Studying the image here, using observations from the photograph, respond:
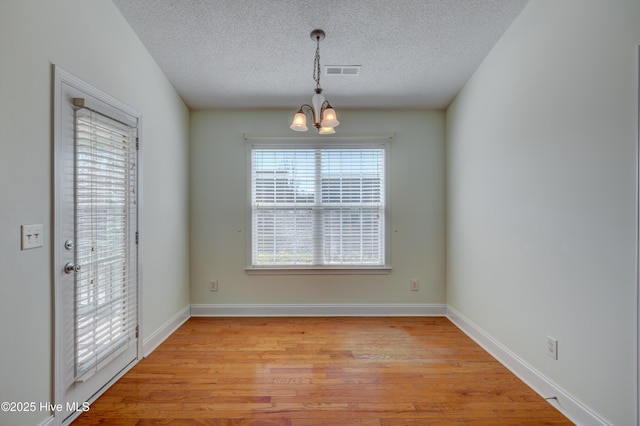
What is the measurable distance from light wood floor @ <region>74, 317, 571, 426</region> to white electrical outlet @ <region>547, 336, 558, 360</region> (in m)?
0.32

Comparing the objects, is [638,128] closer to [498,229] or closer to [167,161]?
[498,229]

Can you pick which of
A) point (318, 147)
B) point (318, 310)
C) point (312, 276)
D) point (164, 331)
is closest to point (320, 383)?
point (318, 310)

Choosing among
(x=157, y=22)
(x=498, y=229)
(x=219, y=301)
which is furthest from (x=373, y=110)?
(x=219, y=301)

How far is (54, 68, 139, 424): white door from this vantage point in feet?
5.66

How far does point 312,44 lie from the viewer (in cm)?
254

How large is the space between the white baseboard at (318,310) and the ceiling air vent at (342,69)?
2.62m

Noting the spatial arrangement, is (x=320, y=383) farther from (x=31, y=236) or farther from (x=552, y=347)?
(x=31, y=236)

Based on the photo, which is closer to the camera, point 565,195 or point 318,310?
point 565,195

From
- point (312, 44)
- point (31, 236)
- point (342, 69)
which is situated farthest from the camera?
point (342, 69)

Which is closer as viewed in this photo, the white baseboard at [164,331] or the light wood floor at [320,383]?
the light wood floor at [320,383]

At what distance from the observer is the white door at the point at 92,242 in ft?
5.66

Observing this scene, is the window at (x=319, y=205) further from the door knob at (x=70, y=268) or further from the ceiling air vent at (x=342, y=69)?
the door knob at (x=70, y=268)

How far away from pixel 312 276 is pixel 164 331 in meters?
1.67

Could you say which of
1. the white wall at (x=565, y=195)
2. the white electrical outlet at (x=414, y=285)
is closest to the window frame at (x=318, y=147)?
the white electrical outlet at (x=414, y=285)
